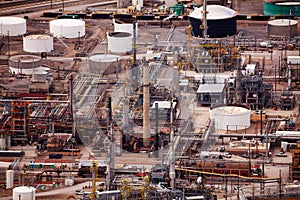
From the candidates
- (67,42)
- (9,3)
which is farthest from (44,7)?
(67,42)

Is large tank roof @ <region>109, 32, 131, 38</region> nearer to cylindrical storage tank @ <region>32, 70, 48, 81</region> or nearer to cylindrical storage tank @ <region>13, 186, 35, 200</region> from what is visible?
cylindrical storage tank @ <region>32, 70, 48, 81</region>

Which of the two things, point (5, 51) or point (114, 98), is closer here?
point (114, 98)

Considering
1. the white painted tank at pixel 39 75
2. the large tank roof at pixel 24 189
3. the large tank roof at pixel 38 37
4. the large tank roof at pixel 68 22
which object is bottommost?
the large tank roof at pixel 24 189

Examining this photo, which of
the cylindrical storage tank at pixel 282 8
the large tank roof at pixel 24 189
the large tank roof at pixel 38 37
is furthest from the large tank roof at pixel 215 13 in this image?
the large tank roof at pixel 24 189

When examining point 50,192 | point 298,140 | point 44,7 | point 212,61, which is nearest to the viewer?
point 50,192

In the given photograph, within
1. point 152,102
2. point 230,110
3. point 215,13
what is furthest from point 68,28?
point 230,110

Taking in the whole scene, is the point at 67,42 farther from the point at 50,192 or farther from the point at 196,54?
Result: the point at 50,192

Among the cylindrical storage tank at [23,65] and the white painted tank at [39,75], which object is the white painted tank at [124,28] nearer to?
the cylindrical storage tank at [23,65]
